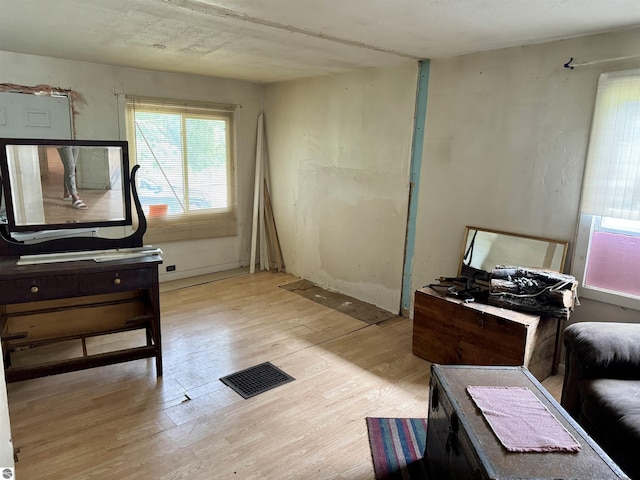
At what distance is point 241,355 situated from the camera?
3184 mm

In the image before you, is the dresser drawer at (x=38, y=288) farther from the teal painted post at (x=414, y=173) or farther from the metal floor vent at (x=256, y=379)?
the teal painted post at (x=414, y=173)

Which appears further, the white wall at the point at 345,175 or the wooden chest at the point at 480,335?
the white wall at the point at 345,175

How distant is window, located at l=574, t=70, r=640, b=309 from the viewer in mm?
2539

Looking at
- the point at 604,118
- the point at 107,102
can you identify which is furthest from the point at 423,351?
the point at 107,102

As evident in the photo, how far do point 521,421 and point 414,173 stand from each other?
8.35 feet

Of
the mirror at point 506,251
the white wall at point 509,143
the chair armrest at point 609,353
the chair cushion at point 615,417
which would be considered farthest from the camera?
the mirror at point 506,251

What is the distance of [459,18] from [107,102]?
342cm

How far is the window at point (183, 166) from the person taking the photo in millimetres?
4539

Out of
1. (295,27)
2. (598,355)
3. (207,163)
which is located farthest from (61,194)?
(598,355)

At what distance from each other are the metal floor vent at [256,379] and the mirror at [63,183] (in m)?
1.34

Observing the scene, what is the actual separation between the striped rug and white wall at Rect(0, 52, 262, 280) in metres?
3.30

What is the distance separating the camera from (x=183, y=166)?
4828 millimetres

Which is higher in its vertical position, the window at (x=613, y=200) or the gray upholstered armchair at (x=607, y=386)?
the window at (x=613, y=200)

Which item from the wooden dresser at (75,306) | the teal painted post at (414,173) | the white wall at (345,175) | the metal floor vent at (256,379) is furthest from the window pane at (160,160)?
the teal painted post at (414,173)
